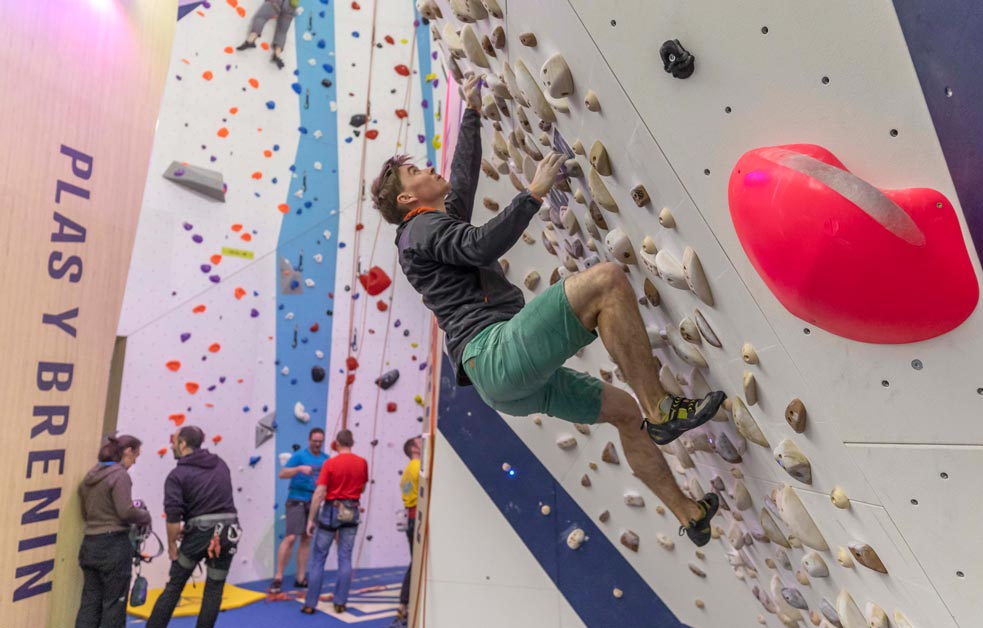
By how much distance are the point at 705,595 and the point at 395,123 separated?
16.0 feet

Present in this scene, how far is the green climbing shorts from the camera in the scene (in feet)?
4.75

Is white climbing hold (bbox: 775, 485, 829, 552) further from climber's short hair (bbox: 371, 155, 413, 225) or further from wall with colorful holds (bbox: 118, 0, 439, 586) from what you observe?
wall with colorful holds (bbox: 118, 0, 439, 586)

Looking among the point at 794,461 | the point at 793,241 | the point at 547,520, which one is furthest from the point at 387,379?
the point at 793,241

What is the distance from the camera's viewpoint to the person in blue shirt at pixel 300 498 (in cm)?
Answer: 510

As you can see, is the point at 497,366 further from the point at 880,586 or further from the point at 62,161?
the point at 62,161

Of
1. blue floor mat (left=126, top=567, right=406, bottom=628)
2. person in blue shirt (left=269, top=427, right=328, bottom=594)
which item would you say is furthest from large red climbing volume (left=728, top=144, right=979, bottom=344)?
person in blue shirt (left=269, top=427, right=328, bottom=594)

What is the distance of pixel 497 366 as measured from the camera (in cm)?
155

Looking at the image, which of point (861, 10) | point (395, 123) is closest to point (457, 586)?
point (861, 10)

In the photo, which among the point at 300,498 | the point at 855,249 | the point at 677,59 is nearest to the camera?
the point at 855,249

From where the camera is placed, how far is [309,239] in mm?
5871

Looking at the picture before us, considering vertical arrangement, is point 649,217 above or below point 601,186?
below

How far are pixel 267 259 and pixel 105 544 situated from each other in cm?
303

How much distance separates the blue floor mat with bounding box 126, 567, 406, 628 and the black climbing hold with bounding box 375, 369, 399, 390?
1.53 metres

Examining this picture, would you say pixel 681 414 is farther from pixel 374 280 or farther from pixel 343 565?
pixel 374 280
